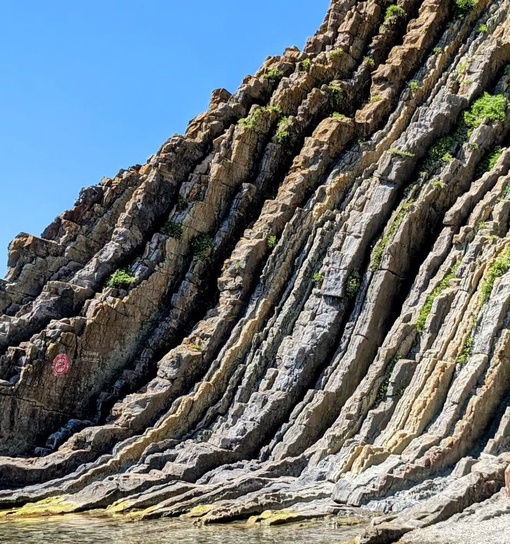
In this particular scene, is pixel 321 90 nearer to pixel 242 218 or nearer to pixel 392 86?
pixel 392 86

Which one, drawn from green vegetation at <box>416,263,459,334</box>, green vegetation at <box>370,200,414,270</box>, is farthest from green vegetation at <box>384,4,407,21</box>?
green vegetation at <box>416,263,459,334</box>

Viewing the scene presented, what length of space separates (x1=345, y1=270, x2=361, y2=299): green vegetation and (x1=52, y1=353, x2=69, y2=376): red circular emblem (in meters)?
13.1

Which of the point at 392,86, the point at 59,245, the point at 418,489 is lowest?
the point at 418,489

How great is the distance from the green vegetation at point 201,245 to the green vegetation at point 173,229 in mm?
889

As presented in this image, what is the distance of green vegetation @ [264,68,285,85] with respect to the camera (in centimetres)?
4912

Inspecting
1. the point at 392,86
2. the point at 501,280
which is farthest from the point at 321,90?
the point at 501,280

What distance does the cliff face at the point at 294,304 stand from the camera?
3059cm

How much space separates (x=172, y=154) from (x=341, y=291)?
13.1 meters

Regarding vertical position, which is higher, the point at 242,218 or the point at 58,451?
the point at 242,218

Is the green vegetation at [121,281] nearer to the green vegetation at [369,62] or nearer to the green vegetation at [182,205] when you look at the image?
the green vegetation at [182,205]

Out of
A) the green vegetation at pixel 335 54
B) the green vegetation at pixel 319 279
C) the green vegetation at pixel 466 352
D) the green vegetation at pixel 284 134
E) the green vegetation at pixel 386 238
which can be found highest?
the green vegetation at pixel 335 54

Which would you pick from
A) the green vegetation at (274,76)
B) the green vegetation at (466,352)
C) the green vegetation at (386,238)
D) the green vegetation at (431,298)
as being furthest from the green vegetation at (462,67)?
the green vegetation at (466,352)

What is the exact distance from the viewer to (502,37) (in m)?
47.9

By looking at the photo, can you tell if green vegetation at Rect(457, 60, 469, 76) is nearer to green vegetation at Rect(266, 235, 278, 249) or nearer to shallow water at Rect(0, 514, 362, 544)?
green vegetation at Rect(266, 235, 278, 249)
